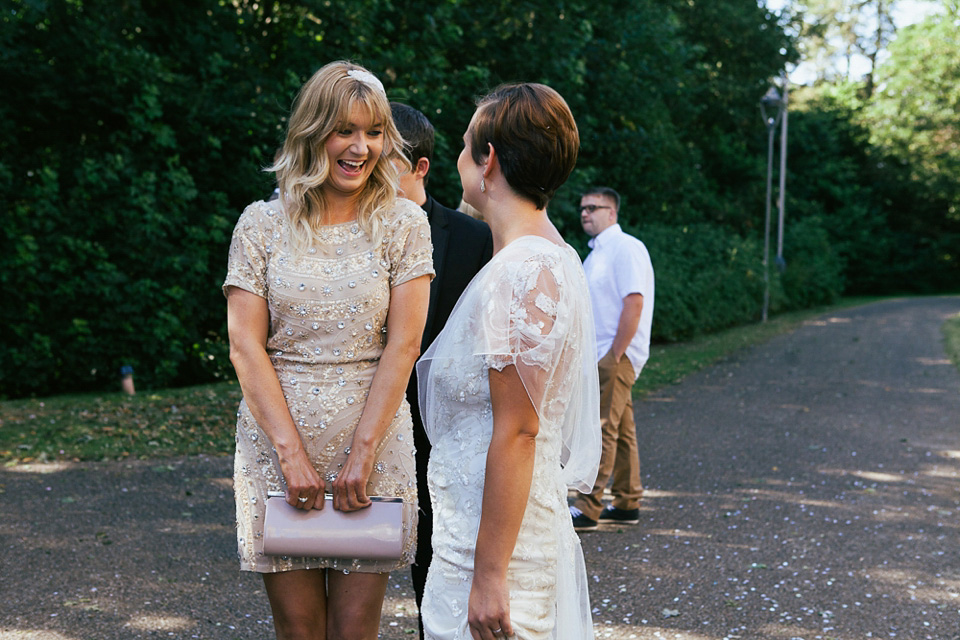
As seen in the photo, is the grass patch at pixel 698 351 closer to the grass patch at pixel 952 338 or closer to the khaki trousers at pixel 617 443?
the grass patch at pixel 952 338

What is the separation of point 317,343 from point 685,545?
396 centimetres

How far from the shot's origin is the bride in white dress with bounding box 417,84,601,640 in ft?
6.81

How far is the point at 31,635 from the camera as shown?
414 cm

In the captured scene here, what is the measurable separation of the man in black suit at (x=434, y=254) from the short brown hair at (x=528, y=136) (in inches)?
46.6

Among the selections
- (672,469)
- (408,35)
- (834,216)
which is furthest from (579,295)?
(834,216)

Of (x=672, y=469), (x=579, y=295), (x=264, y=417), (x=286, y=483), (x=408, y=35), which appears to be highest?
(x=408, y=35)

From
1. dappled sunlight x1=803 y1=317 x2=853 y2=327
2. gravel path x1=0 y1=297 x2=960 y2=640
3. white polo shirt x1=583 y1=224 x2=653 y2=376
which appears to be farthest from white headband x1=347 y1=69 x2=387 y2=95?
dappled sunlight x1=803 y1=317 x2=853 y2=327

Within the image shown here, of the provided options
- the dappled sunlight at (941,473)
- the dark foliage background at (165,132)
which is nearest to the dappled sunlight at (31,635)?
the dappled sunlight at (941,473)

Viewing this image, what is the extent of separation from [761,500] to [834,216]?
39202 millimetres

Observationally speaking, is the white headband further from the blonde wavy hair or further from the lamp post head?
the lamp post head

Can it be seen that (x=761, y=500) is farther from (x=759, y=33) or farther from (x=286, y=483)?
(x=759, y=33)

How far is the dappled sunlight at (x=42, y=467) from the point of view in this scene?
7.27m

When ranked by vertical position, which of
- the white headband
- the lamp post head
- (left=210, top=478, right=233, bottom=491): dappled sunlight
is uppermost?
the lamp post head

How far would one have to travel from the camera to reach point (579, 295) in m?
2.21
